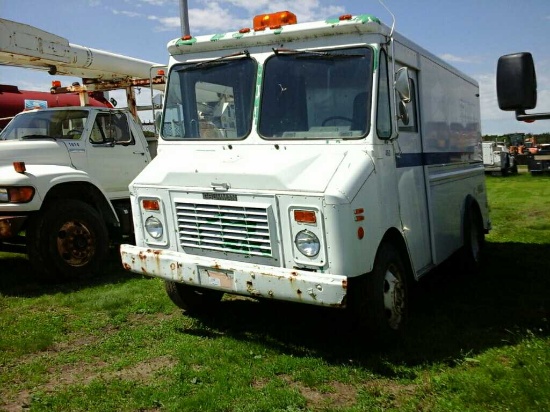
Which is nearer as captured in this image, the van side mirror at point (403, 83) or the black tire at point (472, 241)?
the van side mirror at point (403, 83)

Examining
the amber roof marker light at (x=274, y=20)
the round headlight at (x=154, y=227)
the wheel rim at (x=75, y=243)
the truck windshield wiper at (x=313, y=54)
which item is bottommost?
the wheel rim at (x=75, y=243)

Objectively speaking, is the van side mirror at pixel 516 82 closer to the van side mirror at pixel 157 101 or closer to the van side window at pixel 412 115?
the van side window at pixel 412 115

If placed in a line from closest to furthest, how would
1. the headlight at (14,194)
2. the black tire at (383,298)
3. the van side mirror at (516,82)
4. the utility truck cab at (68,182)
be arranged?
the van side mirror at (516,82) → the black tire at (383,298) → the headlight at (14,194) → the utility truck cab at (68,182)

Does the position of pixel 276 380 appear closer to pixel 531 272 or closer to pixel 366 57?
pixel 366 57

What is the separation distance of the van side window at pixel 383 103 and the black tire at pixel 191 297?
2.46m

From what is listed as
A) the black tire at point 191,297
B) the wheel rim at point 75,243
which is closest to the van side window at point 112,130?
the wheel rim at point 75,243

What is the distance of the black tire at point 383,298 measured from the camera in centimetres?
439

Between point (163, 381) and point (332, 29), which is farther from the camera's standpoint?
point (332, 29)

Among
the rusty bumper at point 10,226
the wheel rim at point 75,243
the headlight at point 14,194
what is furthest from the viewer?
the wheel rim at point 75,243

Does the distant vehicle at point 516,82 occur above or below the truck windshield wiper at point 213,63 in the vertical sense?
below

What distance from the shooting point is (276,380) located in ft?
13.7

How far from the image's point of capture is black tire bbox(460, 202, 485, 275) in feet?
24.1

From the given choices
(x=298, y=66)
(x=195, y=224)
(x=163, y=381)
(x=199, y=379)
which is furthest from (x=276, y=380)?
(x=298, y=66)

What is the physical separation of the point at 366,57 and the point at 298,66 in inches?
24.4
